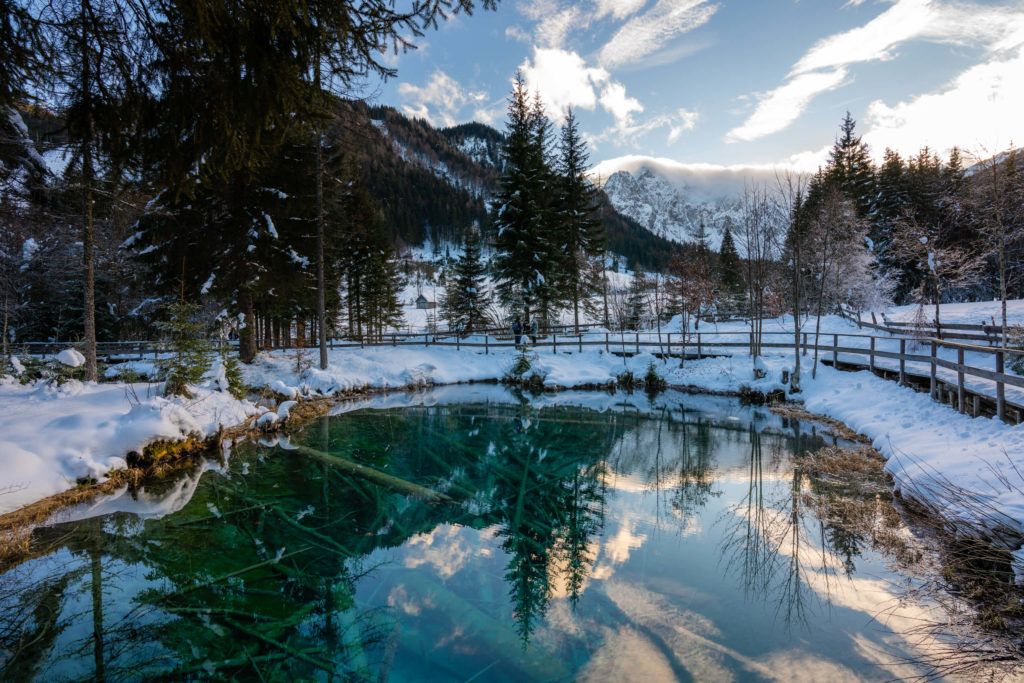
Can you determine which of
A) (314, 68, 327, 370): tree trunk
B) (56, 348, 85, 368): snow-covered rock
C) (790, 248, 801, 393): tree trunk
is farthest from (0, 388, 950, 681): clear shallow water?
(314, 68, 327, 370): tree trunk

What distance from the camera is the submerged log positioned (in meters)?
7.67

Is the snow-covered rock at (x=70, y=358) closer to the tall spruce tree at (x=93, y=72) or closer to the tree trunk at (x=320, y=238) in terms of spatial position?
the tall spruce tree at (x=93, y=72)

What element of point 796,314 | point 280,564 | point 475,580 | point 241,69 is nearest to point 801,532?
point 475,580

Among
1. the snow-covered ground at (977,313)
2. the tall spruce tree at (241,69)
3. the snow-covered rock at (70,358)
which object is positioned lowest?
the snow-covered rock at (70,358)

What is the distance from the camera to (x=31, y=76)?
387cm

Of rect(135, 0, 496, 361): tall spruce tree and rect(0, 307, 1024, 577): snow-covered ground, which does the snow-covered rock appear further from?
rect(135, 0, 496, 361): tall spruce tree

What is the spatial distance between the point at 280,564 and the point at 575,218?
24860 mm

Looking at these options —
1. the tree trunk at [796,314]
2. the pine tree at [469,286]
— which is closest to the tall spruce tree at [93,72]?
the tree trunk at [796,314]

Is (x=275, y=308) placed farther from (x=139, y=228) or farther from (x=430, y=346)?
(x=430, y=346)

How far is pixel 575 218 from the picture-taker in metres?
27.2

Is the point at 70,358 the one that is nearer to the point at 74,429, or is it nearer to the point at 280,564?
the point at 74,429

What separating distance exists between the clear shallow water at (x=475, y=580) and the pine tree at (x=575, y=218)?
61.9 feet

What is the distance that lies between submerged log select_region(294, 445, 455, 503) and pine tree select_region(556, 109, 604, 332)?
18833 mm

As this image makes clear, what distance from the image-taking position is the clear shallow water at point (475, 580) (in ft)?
12.5
